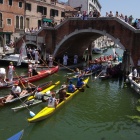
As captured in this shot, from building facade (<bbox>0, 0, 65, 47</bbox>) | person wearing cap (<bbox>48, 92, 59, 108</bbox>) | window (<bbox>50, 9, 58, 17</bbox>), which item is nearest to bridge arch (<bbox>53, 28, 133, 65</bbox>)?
building facade (<bbox>0, 0, 65, 47</bbox>)

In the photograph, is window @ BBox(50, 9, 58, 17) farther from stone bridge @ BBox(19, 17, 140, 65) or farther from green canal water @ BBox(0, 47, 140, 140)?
green canal water @ BBox(0, 47, 140, 140)

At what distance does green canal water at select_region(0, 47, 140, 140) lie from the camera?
1091 centimetres

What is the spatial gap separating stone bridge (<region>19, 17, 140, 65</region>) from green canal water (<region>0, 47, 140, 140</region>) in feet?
20.7

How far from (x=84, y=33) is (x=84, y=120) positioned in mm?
14966

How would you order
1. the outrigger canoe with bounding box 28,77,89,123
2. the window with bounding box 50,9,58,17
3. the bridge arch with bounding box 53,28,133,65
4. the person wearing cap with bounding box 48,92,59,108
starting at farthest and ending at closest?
1. the window with bounding box 50,9,58,17
2. the bridge arch with bounding box 53,28,133,65
3. the person wearing cap with bounding box 48,92,59,108
4. the outrigger canoe with bounding box 28,77,89,123

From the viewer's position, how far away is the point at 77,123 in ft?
40.0

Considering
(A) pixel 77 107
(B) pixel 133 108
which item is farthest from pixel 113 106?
(A) pixel 77 107

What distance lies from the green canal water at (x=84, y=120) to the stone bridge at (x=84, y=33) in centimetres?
631

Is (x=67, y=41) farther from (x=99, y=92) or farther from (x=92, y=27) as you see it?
(x=99, y=92)

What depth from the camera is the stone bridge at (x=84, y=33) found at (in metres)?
21.8

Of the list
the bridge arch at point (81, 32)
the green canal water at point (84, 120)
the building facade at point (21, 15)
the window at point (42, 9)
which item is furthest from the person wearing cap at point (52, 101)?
the window at point (42, 9)

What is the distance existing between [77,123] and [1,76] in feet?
24.9

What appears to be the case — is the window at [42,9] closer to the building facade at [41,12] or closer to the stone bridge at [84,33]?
the building facade at [41,12]

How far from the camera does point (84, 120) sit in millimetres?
12609
